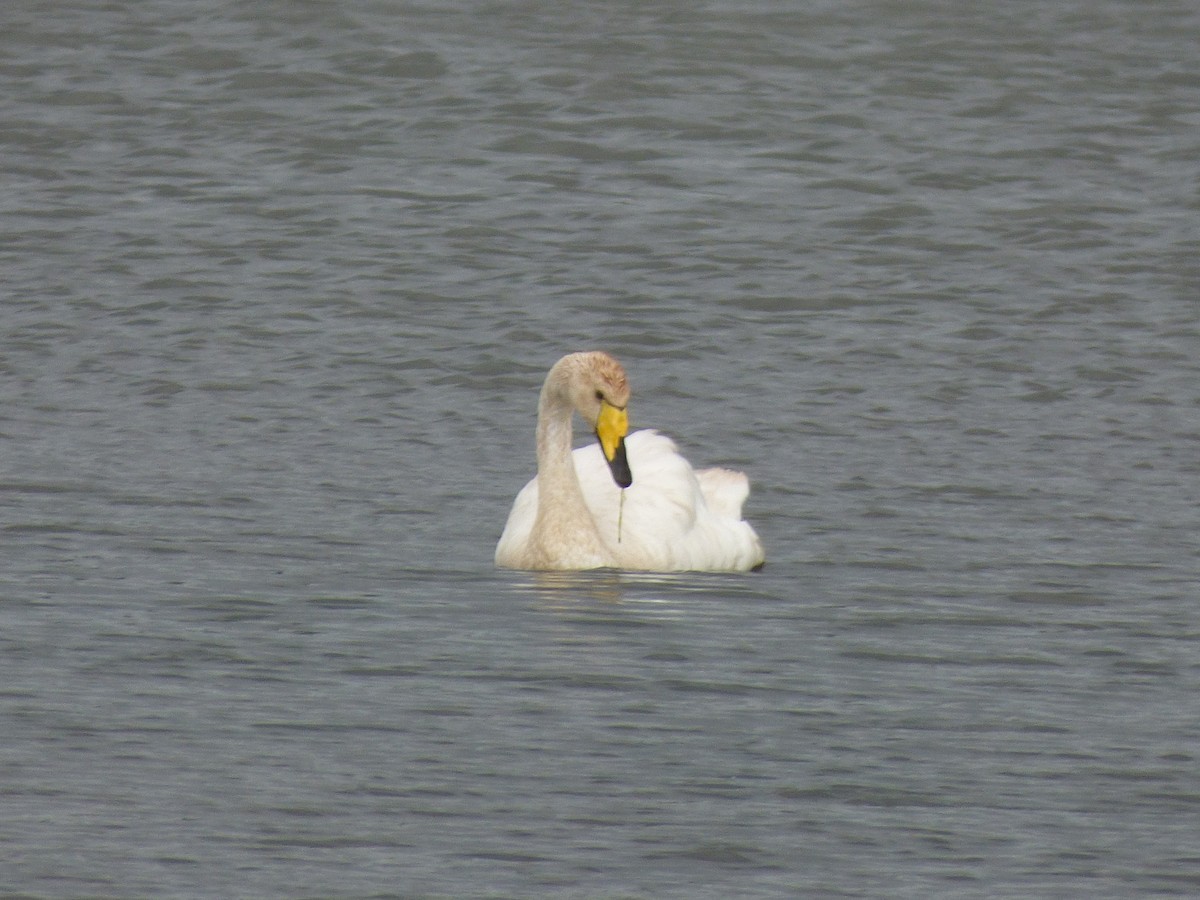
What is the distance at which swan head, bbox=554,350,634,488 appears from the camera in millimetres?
11727

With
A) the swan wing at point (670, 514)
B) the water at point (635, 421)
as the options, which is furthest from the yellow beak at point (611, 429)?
the water at point (635, 421)

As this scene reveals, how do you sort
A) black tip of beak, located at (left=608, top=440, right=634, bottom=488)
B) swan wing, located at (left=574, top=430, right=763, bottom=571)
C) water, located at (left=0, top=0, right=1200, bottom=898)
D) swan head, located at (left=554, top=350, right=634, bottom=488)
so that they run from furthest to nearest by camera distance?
swan wing, located at (left=574, top=430, right=763, bottom=571) < swan head, located at (left=554, top=350, right=634, bottom=488) < black tip of beak, located at (left=608, top=440, right=634, bottom=488) < water, located at (left=0, top=0, right=1200, bottom=898)

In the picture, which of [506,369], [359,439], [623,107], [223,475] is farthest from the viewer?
[623,107]

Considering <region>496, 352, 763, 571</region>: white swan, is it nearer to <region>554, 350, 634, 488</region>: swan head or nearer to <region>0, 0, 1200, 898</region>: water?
<region>554, 350, 634, 488</region>: swan head

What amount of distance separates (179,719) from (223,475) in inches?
182

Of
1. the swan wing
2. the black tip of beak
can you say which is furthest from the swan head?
the swan wing

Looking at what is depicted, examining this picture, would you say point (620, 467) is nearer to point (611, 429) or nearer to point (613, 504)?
point (611, 429)

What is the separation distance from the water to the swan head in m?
0.60

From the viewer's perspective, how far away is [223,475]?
13.0 m

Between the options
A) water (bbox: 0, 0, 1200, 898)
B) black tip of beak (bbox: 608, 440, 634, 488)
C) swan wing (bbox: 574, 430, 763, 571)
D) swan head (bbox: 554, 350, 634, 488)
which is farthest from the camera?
swan wing (bbox: 574, 430, 763, 571)

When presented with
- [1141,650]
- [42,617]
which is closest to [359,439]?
[42,617]

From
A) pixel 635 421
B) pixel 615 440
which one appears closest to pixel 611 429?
pixel 615 440

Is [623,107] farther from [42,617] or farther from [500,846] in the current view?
[500,846]

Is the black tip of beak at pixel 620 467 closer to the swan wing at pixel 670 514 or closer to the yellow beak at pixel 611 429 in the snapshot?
the yellow beak at pixel 611 429
